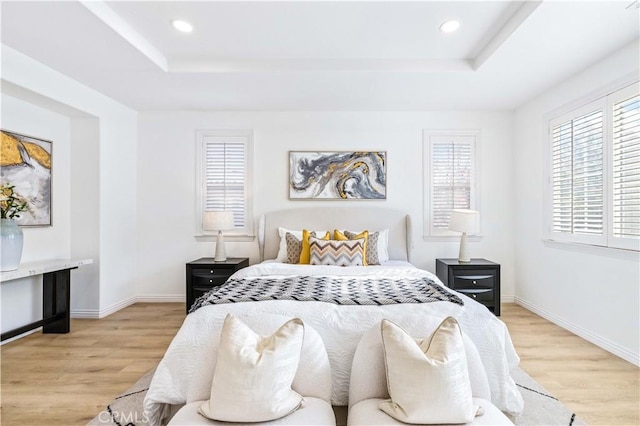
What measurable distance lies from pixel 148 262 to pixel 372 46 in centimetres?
369

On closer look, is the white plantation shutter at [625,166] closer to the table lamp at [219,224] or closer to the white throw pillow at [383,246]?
the white throw pillow at [383,246]

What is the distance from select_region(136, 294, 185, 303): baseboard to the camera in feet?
14.3

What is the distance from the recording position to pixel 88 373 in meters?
2.51

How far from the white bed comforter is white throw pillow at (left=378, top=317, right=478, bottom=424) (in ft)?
1.01

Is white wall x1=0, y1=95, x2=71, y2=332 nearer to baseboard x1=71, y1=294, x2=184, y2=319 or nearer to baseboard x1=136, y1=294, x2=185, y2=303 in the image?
baseboard x1=71, y1=294, x2=184, y2=319

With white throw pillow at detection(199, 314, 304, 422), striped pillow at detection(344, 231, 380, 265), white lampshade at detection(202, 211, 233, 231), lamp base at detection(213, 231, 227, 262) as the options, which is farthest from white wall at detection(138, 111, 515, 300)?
white throw pillow at detection(199, 314, 304, 422)

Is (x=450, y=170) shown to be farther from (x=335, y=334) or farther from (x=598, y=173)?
(x=335, y=334)

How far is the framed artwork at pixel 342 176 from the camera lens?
430 cm

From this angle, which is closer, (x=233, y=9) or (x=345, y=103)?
(x=233, y=9)

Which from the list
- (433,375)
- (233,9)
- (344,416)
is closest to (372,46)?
(233,9)

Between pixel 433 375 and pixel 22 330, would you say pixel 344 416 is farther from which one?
pixel 22 330

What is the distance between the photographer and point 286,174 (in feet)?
14.3

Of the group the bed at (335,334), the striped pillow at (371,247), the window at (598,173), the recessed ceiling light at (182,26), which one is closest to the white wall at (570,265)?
the window at (598,173)

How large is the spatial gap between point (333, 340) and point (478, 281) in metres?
2.52
